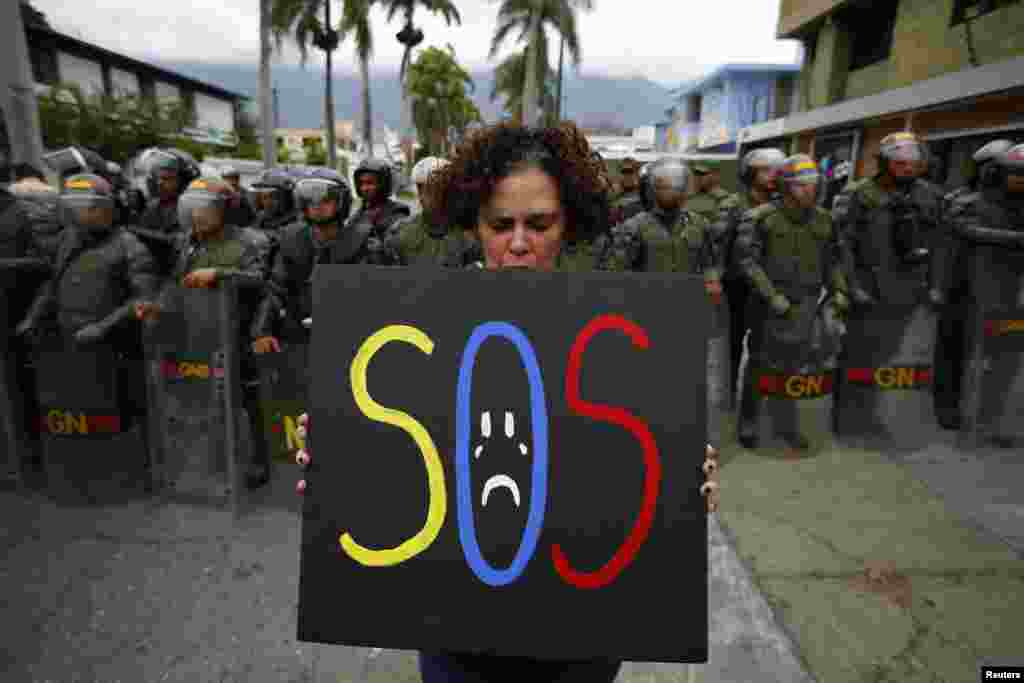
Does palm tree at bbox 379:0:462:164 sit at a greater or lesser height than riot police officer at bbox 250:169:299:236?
greater

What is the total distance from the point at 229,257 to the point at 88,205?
29.6 inches

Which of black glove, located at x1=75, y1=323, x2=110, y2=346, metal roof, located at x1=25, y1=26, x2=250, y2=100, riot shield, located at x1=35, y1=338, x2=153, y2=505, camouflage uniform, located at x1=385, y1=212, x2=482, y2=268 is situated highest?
metal roof, located at x1=25, y1=26, x2=250, y2=100

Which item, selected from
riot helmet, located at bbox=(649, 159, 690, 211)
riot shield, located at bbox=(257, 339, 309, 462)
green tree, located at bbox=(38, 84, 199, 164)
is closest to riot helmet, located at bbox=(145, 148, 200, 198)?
riot shield, located at bbox=(257, 339, 309, 462)

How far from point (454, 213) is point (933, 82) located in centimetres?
1542

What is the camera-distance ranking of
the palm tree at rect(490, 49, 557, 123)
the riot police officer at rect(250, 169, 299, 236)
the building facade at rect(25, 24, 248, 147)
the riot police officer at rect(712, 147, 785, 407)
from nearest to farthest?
the riot police officer at rect(712, 147, 785, 407) → the riot police officer at rect(250, 169, 299, 236) → the palm tree at rect(490, 49, 557, 123) → the building facade at rect(25, 24, 248, 147)

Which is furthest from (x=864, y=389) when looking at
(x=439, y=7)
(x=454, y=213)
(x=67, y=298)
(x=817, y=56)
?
(x=439, y=7)

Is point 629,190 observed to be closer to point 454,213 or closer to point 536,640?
point 454,213

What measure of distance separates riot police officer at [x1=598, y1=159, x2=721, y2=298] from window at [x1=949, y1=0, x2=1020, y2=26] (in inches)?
446

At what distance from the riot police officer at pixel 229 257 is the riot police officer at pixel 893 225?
156 inches

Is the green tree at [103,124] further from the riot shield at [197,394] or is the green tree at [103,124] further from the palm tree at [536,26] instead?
the riot shield at [197,394]

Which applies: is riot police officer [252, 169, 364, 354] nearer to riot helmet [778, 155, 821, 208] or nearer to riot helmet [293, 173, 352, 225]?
riot helmet [293, 173, 352, 225]

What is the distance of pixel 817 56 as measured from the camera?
19.5 m

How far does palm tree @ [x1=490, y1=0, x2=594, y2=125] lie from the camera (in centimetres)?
2794

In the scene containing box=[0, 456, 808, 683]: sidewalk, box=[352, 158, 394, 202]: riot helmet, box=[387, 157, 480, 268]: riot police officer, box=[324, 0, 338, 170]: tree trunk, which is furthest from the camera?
box=[324, 0, 338, 170]: tree trunk
